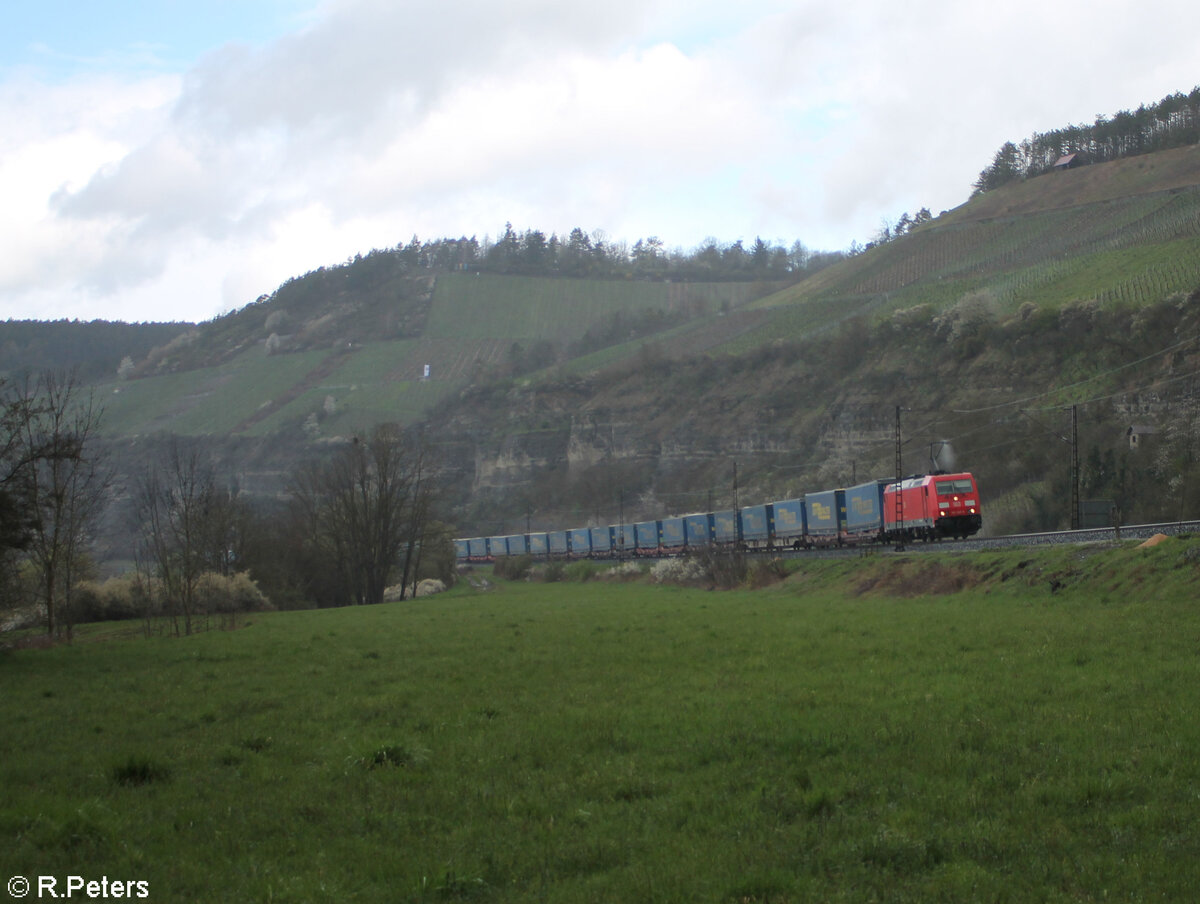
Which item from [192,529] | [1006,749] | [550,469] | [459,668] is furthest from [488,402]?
[1006,749]

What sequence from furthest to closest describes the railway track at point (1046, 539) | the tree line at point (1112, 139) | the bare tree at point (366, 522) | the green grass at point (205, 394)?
the green grass at point (205, 394), the tree line at point (1112, 139), the bare tree at point (366, 522), the railway track at point (1046, 539)

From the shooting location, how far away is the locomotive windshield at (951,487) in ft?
143

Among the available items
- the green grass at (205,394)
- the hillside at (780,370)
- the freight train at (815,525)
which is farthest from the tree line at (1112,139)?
the green grass at (205,394)

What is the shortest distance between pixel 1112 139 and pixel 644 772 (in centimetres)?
15243

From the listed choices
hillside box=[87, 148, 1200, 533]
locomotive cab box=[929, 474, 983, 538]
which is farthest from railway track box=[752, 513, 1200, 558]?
hillside box=[87, 148, 1200, 533]

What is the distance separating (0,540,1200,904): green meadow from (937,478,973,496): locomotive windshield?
2522 cm

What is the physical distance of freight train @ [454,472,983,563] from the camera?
43.9 metres

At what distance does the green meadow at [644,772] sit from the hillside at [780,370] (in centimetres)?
4111

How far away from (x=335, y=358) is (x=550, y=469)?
63.4 meters

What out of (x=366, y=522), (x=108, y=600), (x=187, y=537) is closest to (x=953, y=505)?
(x=366, y=522)

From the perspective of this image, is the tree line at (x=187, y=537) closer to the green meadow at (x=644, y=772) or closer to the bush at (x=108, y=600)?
the bush at (x=108, y=600)

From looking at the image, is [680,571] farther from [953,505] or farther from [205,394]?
[205,394]

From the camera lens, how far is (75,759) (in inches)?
410

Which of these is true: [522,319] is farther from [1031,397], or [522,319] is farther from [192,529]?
[192,529]
